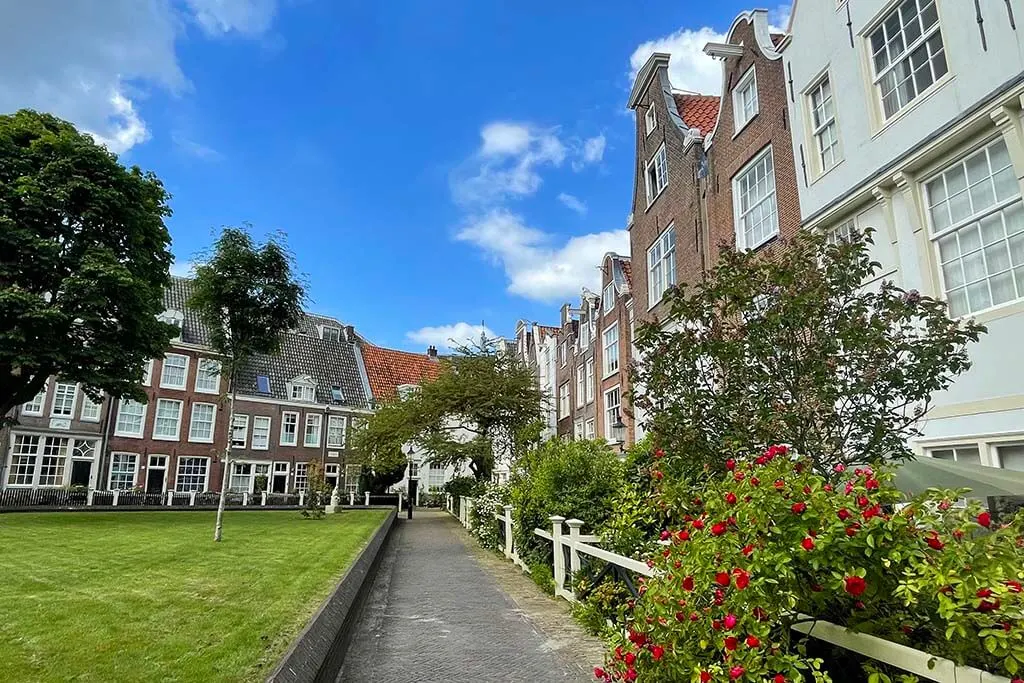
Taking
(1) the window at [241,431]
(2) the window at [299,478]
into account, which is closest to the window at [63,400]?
(1) the window at [241,431]

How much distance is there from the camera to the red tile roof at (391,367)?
52.2 meters

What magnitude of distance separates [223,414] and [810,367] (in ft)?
141

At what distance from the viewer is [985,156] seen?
338 inches

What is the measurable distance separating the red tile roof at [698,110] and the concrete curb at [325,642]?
16.6 metres

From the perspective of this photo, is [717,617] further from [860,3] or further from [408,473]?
[408,473]

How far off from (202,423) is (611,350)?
2902 centimetres

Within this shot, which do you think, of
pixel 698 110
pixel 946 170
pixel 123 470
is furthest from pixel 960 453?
pixel 123 470

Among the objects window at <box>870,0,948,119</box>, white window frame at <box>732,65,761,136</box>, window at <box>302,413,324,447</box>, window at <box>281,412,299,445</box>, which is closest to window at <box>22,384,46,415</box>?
window at <box>281,412,299,445</box>

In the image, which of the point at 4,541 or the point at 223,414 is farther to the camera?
the point at 223,414

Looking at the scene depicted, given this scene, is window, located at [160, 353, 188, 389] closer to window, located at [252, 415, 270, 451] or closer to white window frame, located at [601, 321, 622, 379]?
window, located at [252, 415, 270, 451]

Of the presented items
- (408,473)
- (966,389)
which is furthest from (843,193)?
(408,473)

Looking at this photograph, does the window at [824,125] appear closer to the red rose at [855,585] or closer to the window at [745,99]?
the window at [745,99]

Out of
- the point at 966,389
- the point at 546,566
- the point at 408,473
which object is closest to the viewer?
the point at 966,389

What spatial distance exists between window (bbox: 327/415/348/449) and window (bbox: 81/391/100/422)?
15.0m
